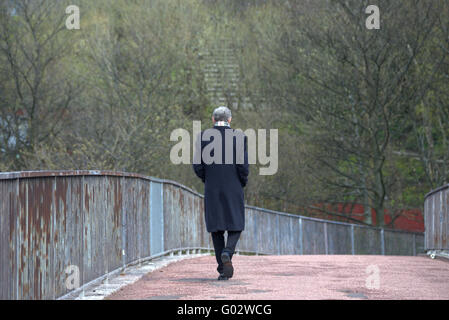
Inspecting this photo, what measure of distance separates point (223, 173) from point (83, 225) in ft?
6.54

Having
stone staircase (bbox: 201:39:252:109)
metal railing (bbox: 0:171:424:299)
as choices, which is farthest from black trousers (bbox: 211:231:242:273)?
stone staircase (bbox: 201:39:252:109)

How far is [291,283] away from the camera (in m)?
8.83

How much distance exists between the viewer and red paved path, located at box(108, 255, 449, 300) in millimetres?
7801

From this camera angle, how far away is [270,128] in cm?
3294

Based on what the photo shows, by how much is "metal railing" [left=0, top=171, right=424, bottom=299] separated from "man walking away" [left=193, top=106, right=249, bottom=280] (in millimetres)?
1024

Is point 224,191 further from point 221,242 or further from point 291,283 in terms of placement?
point 291,283

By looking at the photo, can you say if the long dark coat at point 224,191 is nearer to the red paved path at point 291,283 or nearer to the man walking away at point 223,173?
the man walking away at point 223,173

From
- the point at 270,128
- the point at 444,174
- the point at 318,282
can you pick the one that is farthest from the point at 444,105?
the point at 318,282

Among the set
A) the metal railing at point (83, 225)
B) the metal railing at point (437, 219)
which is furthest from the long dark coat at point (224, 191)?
the metal railing at point (437, 219)

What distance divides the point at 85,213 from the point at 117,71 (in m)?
24.9

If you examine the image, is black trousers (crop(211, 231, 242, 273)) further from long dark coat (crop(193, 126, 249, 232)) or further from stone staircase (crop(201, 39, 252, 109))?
stone staircase (crop(201, 39, 252, 109))

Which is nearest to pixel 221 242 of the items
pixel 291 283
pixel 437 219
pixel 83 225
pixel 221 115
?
pixel 291 283

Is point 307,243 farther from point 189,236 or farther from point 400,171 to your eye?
point 189,236
